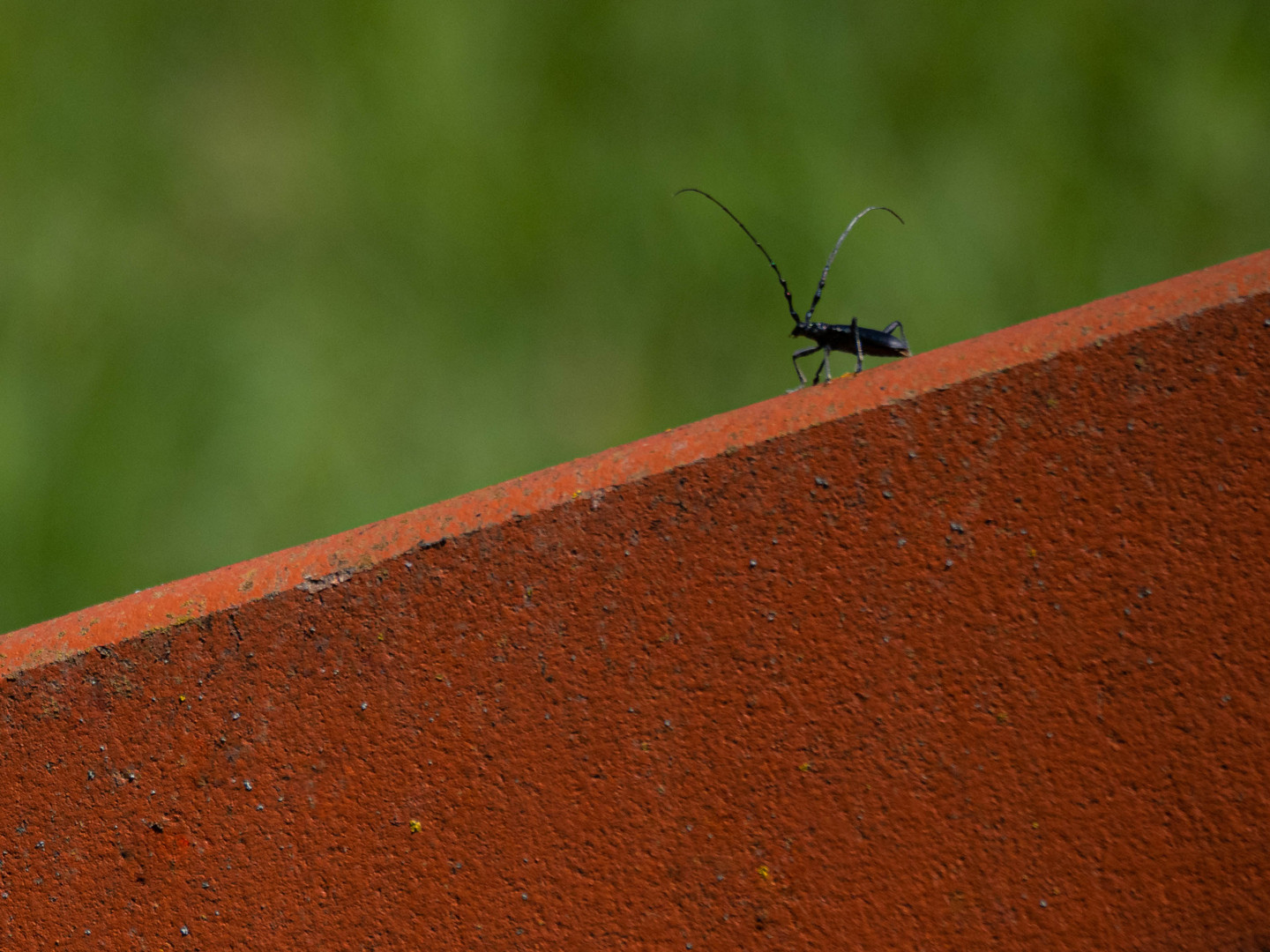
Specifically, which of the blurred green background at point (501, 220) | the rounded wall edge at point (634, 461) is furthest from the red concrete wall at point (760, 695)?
the blurred green background at point (501, 220)

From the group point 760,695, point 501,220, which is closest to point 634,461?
point 760,695

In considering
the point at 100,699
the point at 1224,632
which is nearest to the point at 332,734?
the point at 100,699

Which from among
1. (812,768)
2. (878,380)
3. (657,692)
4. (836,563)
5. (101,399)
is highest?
(878,380)

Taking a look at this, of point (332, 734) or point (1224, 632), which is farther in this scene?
point (332, 734)

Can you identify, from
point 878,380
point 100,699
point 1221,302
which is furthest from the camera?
point 100,699

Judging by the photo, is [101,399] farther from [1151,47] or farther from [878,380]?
[1151,47]

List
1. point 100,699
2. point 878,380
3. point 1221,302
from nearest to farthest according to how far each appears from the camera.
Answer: point 1221,302 → point 878,380 → point 100,699

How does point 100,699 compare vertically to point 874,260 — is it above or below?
above

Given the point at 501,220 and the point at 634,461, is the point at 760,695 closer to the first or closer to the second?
the point at 634,461
